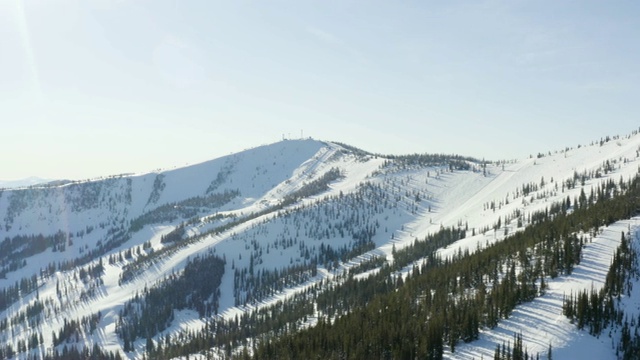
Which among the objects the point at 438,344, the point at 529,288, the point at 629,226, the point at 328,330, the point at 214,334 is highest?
the point at 629,226

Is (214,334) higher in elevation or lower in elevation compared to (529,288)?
lower

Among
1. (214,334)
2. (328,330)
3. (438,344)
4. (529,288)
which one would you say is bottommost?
(214,334)

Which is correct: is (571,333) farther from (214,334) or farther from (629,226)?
(214,334)

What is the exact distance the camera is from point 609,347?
55.4 meters

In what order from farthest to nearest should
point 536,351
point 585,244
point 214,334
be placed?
1. point 214,334
2. point 585,244
3. point 536,351

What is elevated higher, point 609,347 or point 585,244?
point 585,244

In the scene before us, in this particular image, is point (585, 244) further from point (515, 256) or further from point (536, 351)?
point (536, 351)

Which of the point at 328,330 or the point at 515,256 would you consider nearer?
the point at 328,330

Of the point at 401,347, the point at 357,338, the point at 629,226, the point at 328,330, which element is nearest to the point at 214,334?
the point at 328,330

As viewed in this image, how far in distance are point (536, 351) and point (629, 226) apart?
51.1 m

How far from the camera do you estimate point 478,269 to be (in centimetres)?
9788

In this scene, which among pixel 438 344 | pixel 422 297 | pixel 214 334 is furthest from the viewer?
pixel 214 334

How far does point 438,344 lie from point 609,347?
20.8 metres

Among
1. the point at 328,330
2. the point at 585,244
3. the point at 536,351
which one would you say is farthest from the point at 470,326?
the point at 585,244
